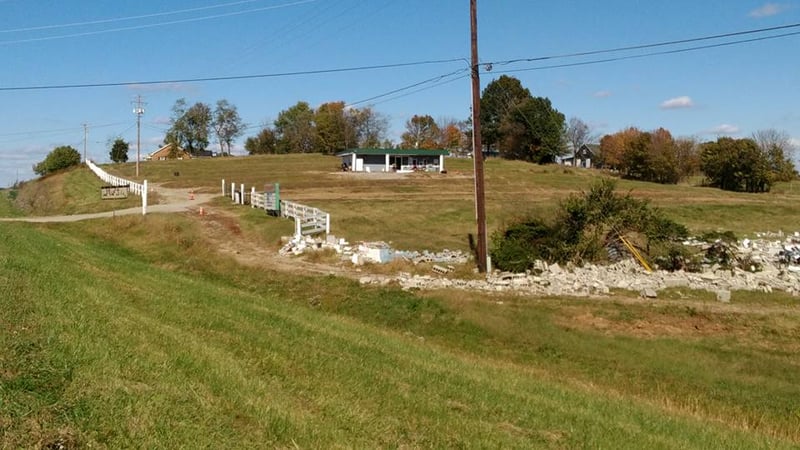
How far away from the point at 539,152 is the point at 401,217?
75135mm

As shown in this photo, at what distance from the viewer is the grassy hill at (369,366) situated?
509 cm

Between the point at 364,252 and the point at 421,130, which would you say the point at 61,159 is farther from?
the point at 364,252

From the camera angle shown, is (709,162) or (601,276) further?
(709,162)

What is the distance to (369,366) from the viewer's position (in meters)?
8.66

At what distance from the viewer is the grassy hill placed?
5.09 metres

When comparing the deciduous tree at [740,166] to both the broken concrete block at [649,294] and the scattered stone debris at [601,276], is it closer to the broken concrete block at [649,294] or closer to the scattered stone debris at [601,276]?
the scattered stone debris at [601,276]

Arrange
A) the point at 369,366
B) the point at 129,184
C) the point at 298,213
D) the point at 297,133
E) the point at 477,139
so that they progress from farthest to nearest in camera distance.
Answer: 1. the point at 297,133
2. the point at 129,184
3. the point at 298,213
4. the point at 477,139
5. the point at 369,366

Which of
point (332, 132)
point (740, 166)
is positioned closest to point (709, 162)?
point (740, 166)

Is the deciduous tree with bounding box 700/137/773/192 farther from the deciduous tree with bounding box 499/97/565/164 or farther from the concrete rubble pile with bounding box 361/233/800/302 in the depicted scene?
the concrete rubble pile with bounding box 361/233/800/302

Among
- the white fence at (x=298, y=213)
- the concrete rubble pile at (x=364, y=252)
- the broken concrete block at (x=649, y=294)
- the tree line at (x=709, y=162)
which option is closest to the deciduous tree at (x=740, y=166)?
the tree line at (x=709, y=162)

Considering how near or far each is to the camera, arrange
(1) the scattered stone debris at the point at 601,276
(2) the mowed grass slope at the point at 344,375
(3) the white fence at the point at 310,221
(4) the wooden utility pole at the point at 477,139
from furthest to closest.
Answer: (3) the white fence at the point at 310,221 < (4) the wooden utility pole at the point at 477,139 < (1) the scattered stone debris at the point at 601,276 < (2) the mowed grass slope at the point at 344,375

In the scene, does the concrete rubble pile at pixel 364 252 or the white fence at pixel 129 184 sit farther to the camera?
the white fence at pixel 129 184

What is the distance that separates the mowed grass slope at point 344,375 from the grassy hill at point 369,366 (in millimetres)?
28

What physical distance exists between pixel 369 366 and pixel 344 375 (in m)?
1.11
